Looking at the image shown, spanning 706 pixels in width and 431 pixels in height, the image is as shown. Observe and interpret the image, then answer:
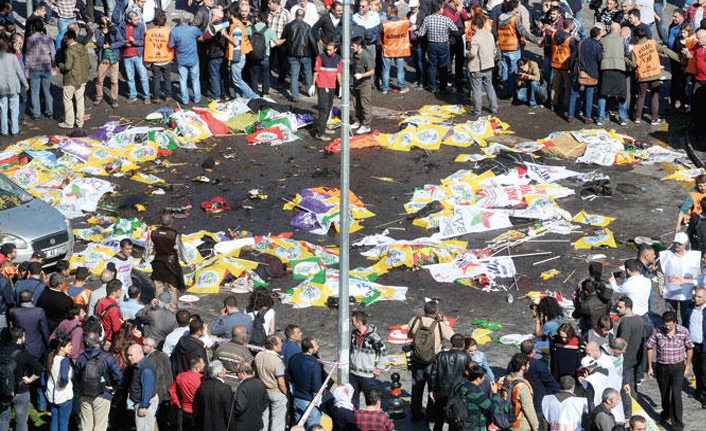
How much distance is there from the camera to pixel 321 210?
19.1 meters

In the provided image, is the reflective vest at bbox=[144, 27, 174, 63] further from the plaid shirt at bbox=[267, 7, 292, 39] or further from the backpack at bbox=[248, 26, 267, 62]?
the plaid shirt at bbox=[267, 7, 292, 39]

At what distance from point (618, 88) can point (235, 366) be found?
13.5 meters

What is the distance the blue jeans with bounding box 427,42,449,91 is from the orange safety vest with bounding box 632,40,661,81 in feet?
14.2

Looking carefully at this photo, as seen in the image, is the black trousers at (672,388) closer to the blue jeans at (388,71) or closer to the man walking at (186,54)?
the blue jeans at (388,71)

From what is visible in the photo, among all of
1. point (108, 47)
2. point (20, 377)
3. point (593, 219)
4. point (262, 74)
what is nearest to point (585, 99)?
point (593, 219)

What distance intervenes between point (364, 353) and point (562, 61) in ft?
42.2

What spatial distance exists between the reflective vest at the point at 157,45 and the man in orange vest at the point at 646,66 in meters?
9.73

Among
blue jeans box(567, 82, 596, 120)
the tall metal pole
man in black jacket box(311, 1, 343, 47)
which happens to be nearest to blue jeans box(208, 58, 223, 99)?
man in black jacket box(311, 1, 343, 47)

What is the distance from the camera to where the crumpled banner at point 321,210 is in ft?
62.0

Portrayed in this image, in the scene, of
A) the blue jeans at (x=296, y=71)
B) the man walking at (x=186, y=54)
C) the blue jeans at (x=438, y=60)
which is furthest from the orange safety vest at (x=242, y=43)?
the blue jeans at (x=438, y=60)

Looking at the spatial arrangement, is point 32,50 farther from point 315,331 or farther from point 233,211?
point 315,331

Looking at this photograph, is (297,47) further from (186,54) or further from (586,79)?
(586,79)

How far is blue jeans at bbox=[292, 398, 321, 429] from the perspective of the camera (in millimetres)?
12156

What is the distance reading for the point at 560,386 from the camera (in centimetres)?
1188
